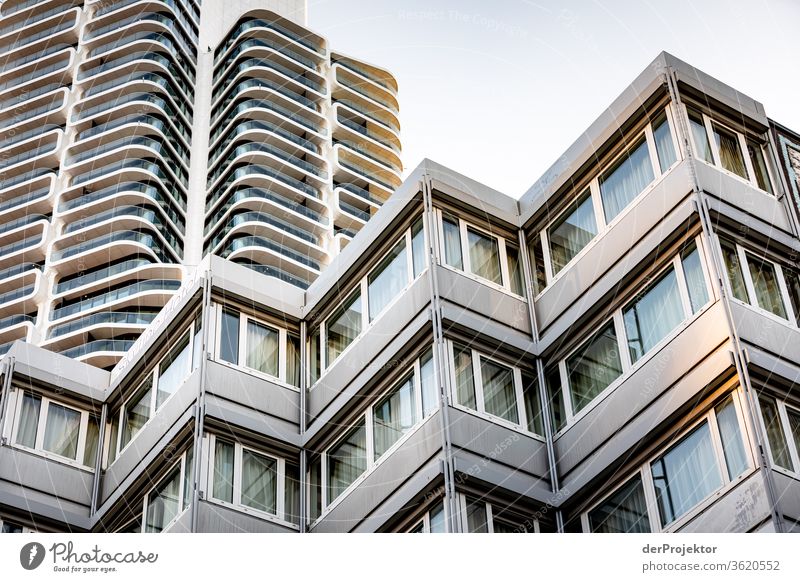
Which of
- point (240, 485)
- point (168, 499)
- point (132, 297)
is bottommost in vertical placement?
point (240, 485)

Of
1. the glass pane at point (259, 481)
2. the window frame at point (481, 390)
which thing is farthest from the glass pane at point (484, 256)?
the glass pane at point (259, 481)

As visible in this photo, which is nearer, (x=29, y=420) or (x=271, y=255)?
(x=29, y=420)

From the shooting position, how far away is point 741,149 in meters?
25.9

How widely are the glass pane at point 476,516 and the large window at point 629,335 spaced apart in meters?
2.81

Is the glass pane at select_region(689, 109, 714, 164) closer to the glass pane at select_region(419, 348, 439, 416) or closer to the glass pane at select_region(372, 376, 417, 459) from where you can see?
the glass pane at select_region(419, 348, 439, 416)

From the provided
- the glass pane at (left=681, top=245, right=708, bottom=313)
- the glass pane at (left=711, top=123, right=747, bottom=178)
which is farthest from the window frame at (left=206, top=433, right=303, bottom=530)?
the glass pane at (left=711, top=123, right=747, bottom=178)

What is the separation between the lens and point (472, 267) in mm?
26719

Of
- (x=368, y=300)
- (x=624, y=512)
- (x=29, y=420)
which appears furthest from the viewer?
(x=29, y=420)

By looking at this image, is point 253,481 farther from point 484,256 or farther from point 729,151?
point 729,151

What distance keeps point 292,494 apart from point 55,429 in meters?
7.10

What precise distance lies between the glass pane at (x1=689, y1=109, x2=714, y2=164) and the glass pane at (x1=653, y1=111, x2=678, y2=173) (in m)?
0.47

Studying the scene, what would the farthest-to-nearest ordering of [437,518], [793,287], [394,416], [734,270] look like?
1. [394,416]
2. [793,287]
3. [437,518]
4. [734,270]

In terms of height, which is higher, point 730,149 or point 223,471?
point 730,149

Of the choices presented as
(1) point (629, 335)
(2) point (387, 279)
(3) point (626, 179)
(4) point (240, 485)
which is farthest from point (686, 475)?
(4) point (240, 485)
